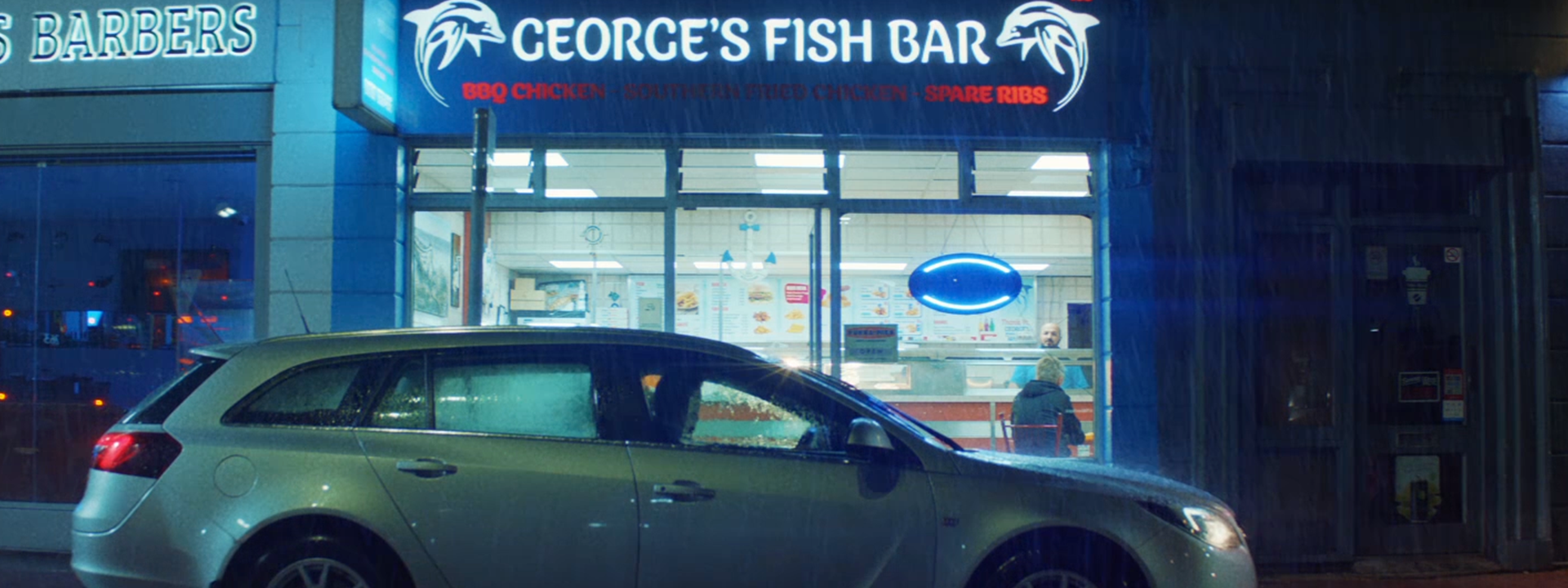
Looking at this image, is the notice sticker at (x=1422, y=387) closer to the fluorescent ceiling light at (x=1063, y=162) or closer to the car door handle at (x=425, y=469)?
the fluorescent ceiling light at (x=1063, y=162)

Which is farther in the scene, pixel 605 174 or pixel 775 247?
pixel 775 247

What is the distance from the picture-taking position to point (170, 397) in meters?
4.84

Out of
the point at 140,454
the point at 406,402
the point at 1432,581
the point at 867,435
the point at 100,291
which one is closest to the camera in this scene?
the point at 867,435

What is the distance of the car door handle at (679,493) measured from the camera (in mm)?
4629

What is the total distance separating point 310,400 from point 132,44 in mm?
4993

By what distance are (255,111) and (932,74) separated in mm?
4873

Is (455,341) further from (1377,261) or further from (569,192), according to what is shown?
(1377,261)

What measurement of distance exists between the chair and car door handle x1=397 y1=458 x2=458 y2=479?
4.36 metres

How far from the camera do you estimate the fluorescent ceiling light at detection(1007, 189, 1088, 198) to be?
846cm

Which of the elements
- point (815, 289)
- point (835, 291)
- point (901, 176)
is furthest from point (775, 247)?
point (901, 176)

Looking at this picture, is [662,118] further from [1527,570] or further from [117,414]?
[1527,570]

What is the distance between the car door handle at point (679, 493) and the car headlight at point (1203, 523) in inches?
72.4

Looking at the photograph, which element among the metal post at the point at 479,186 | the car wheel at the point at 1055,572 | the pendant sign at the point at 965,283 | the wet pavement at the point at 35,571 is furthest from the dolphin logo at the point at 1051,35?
the wet pavement at the point at 35,571

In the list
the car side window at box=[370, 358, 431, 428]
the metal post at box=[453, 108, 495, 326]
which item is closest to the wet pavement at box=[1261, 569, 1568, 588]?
the metal post at box=[453, 108, 495, 326]
